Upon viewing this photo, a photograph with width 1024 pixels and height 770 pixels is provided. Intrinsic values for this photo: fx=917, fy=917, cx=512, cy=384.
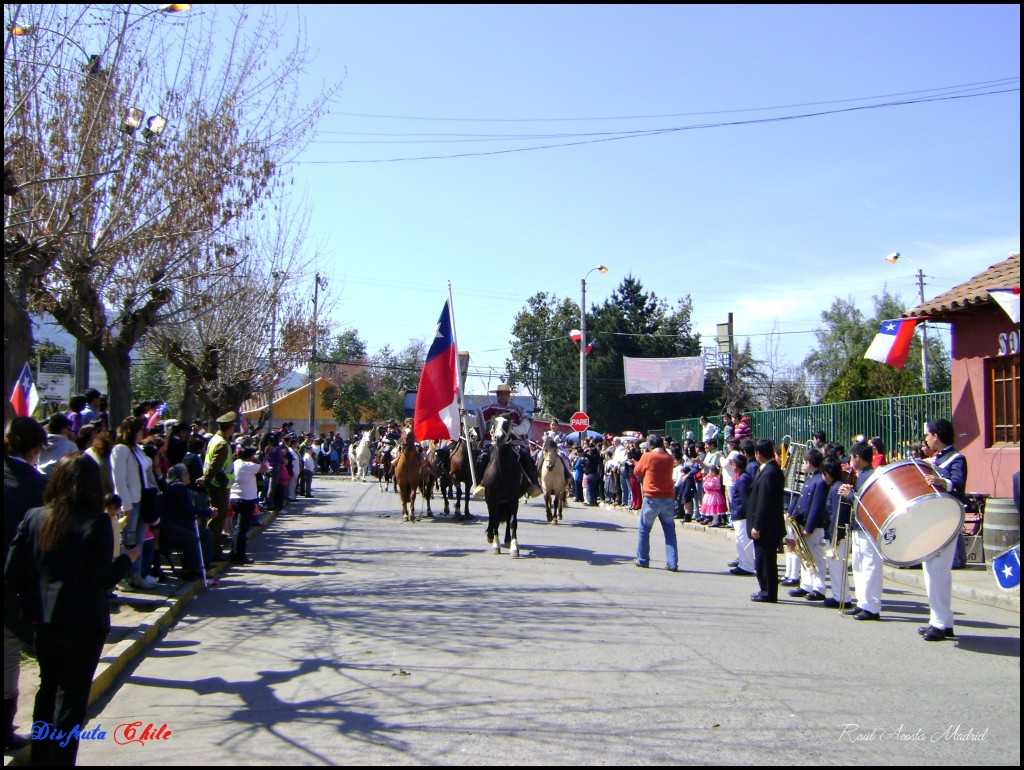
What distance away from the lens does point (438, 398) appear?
16984mm

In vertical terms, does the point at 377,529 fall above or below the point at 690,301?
below

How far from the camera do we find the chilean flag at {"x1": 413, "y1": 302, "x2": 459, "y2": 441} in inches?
661

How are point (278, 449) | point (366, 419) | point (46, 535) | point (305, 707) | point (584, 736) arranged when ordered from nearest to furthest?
point (46, 535), point (584, 736), point (305, 707), point (278, 449), point (366, 419)

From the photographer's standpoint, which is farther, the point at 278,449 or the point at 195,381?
the point at 195,381

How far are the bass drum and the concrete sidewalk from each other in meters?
2.98

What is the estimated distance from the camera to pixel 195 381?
24.5 meters

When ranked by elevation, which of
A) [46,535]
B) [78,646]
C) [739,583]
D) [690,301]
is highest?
[690,301]

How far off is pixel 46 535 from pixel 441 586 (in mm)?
6677

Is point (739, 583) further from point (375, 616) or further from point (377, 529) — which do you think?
point (377, 529)

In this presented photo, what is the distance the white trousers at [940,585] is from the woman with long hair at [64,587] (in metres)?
7.12

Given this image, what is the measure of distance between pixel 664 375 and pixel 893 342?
2485 cm

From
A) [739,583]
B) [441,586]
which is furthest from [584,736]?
[739,583]

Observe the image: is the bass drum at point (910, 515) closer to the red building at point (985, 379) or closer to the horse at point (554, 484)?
the red building at point (985, 379)

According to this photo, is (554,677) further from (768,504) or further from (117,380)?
(117,380)
